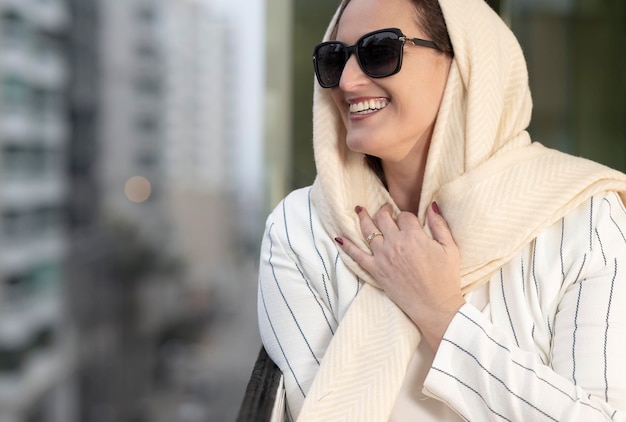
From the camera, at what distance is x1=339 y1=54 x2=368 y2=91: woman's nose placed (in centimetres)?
97

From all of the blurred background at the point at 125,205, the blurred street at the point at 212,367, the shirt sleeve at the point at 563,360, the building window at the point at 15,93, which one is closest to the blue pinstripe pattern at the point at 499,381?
the shirt sleeve at the point at 563,360

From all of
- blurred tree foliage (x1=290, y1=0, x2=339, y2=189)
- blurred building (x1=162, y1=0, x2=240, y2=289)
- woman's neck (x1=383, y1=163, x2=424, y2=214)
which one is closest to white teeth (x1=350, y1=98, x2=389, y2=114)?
woman's neck (x1=383, y1=163, x2=424, y2=214)

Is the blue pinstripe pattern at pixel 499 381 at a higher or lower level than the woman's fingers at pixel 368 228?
lower

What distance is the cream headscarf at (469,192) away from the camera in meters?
0.90

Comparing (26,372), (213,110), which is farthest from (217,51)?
(26,372)

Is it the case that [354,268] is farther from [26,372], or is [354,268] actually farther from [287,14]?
[26,372]

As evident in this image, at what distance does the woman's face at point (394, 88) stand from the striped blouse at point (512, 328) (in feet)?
0.52

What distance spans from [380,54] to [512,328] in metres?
0.38

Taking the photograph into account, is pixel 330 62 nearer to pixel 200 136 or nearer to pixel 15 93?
pixel 200 136

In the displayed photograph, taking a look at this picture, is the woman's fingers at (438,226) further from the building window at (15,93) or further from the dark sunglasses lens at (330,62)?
the building window at (15,93)

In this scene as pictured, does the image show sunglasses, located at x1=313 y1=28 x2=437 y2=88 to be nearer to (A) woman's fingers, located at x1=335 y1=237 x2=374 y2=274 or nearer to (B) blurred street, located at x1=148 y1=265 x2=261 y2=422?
(A) woman's fingers, located at x1=335 y1=237 x2=374 y2=274

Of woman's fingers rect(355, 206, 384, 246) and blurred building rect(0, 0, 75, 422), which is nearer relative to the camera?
woman's fingers rect(355, 206, 384, 246)

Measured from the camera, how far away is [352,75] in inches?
38.1

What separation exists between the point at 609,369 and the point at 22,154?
84.0ft
